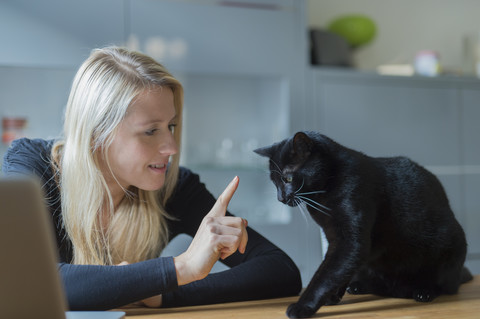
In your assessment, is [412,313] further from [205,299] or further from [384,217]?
[205,299]

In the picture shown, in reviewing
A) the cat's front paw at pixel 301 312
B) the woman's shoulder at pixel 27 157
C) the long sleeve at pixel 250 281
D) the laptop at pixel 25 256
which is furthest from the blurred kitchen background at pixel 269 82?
the laptop at pixel 25 256

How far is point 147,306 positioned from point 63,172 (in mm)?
409

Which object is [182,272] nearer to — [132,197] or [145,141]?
[145,141]

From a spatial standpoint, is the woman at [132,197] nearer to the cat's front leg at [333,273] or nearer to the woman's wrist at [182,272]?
the woman's wrist at [182,272]

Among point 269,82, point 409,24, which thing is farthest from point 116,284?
point 409,24

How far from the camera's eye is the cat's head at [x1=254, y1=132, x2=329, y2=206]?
→ 870 millimetres

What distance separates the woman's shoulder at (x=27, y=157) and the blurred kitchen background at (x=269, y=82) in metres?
1.23

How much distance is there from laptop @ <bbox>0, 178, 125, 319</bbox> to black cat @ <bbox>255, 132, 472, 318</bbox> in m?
0.44

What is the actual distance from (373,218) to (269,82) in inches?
76.1

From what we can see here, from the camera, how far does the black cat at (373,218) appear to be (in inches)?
32.7

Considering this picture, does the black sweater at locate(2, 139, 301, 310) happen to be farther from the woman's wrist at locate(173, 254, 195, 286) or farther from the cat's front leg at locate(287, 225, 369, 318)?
the cat's front leg at locate(287, 225, 369, 318)

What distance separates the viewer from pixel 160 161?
1.16 m

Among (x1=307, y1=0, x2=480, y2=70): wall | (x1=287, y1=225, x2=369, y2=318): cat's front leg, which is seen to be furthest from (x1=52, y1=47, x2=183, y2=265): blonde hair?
(x1=307, y1=0, x2=480, y2=70): wall

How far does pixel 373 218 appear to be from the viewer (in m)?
0.85
